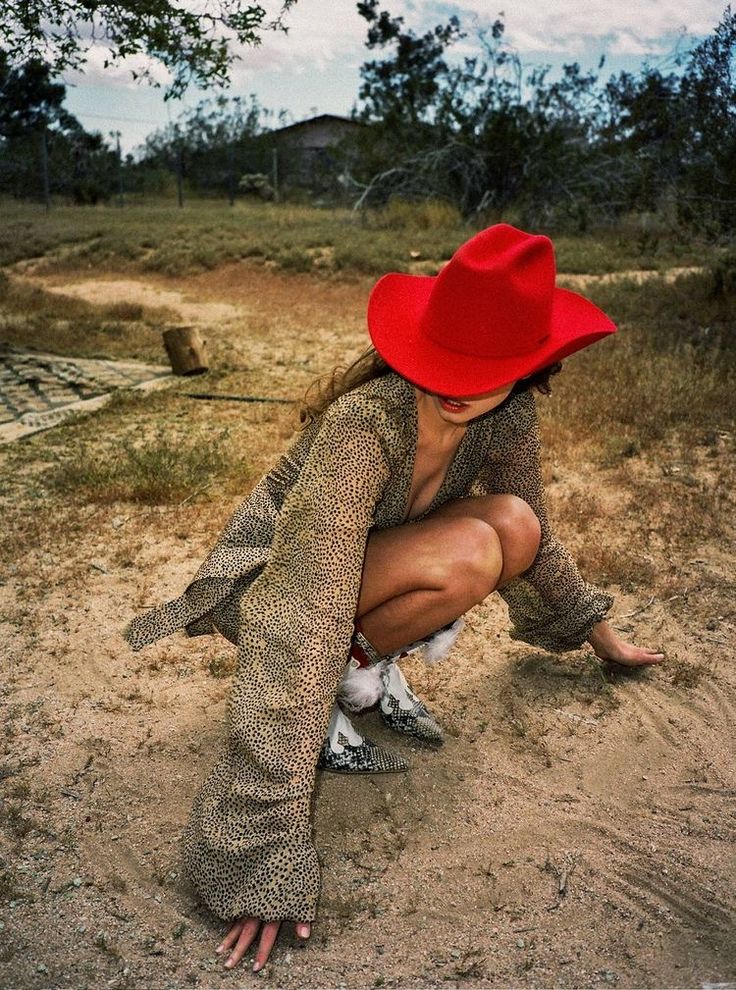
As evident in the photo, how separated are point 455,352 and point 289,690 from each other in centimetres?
81

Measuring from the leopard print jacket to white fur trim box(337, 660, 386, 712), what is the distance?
0.40m

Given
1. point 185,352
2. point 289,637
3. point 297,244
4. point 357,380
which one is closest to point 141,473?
point 357,380

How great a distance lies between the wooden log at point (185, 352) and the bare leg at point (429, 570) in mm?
5041

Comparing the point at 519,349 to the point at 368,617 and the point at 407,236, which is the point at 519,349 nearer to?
the point at 368,617

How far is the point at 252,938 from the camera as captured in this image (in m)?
1.95

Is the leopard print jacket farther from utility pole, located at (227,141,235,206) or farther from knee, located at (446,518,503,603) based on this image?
utility pole, located at (227,141,235,206)

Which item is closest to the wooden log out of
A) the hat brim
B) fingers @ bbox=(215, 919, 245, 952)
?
the hat brim

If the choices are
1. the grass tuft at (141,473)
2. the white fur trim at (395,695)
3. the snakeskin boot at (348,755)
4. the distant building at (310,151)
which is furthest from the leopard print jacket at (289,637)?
the distant building at (310,151)

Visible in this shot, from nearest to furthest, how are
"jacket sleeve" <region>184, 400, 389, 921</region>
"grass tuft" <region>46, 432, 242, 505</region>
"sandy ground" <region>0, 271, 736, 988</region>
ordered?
"jacket sleeve" <region>184, 400, 389, 921</region>, "sandy ground" <region>0, 271, 736, 988</region>, "grass tuft" <region>46, 432, 242, 505</region>

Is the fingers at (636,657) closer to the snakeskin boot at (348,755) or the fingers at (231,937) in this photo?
the snakeskin boot at (348,755)

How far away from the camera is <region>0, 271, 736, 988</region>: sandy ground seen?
2.02 m

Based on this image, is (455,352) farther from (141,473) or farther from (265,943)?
(141,473)

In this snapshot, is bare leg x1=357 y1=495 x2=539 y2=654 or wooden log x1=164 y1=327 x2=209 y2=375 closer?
bare leg x1=357 y1=495 x2=539 y2=654

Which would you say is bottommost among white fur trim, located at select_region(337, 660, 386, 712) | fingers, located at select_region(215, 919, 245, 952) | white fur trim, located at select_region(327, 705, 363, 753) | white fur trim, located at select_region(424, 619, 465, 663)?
fingers, located at select_region(215, 919, 245, 952)
